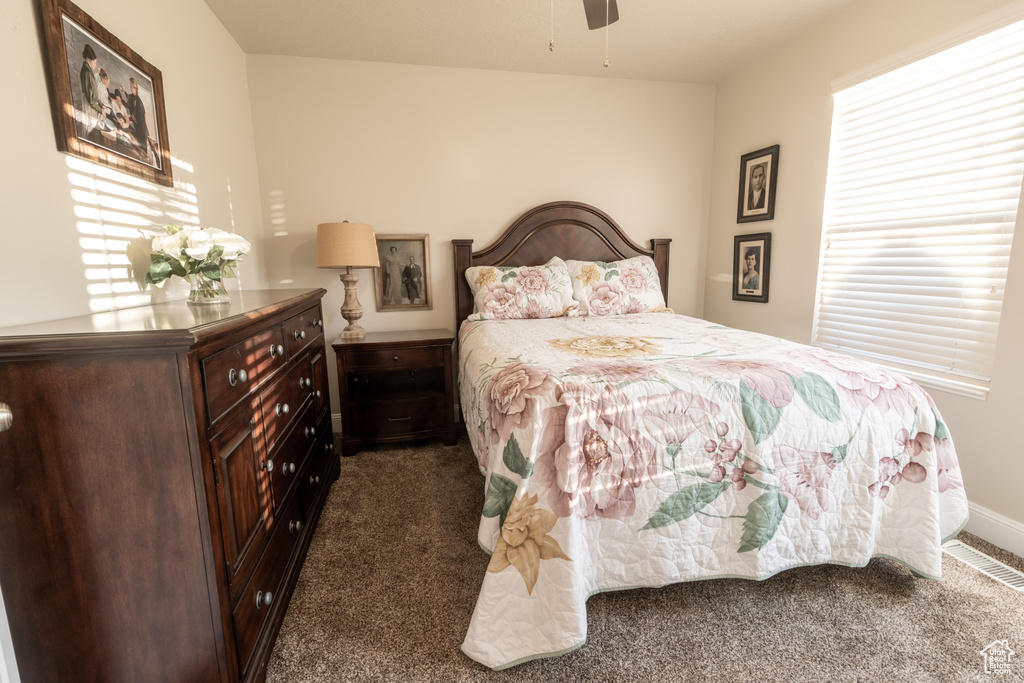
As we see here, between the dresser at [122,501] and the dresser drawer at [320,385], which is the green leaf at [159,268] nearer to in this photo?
the dresser at [122,501]

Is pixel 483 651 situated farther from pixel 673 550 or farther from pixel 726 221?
pixel 726 221

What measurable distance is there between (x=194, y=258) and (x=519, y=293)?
1.85 metres

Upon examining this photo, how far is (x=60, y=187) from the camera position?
4.35 feet

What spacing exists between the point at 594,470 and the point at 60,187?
1724mm

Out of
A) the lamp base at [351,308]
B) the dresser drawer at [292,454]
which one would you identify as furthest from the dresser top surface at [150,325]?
the lamp base at [351,308]

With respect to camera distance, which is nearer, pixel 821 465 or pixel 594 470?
pixel 594 470

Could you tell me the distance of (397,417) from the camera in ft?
9.46

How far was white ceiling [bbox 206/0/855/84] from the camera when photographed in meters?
2.41

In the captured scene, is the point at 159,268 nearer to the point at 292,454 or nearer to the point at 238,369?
the point at 238,369

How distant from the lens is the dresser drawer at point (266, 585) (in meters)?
1.17

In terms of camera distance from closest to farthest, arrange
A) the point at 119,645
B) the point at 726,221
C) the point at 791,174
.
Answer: the point at 119,645
the point at 791,174
the point at 726,221

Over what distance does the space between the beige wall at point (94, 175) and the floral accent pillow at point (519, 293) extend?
1395 mm

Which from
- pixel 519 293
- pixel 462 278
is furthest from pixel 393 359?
pixel 519 293

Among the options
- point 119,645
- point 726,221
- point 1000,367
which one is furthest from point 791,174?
point 119,645
